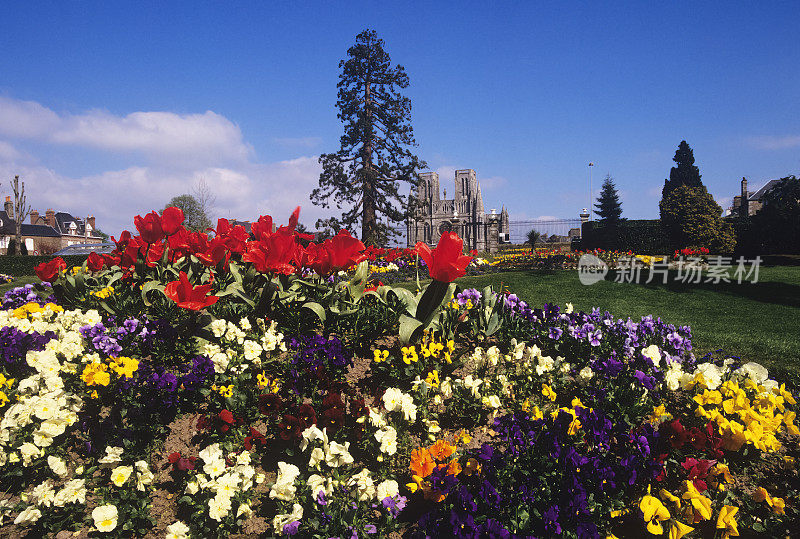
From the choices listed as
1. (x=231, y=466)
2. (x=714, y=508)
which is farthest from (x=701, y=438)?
(x=231, y=466)

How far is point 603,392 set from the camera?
2.97m

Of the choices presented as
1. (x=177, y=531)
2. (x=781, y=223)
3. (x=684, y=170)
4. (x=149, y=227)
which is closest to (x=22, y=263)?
(x=149, y=227)

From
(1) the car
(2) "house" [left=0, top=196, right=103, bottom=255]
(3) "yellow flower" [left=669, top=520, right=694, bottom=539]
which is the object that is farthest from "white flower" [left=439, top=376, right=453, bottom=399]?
(2) "house" [left=0, top=196, right=103, bottom=255]

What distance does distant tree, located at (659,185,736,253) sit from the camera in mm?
18172

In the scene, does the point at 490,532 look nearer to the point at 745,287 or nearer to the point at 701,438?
the point at 701,438

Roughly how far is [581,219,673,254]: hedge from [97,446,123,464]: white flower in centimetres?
2543

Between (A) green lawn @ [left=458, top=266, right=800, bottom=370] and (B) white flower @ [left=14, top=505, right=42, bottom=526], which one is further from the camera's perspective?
(A) green lawn @ [left=458, top=266, right=800, bottom=370]

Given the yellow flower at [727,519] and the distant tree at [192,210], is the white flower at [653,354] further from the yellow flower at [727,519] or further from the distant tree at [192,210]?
the distant tree at [192,210]

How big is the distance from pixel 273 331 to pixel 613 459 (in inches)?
94.2

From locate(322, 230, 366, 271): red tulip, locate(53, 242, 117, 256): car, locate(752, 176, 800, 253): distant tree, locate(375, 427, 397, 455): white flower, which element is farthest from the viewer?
locate(752, 176, 800, 253): distant tree

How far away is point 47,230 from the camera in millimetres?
55406

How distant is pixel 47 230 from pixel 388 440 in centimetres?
6991

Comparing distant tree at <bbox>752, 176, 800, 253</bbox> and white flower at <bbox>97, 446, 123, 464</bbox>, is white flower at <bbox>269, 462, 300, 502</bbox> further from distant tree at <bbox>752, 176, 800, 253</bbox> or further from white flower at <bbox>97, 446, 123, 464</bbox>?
distant tree at <bbox>752, 176, 800, 253</bbox>

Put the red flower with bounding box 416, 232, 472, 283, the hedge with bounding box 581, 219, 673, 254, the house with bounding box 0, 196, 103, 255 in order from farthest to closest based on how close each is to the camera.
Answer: the house with bounding box 0, 196, 103, 255, the hedge with bounding box 581, 219, 673, 254, the red flower with bounding box 416, 232, 472, 283
